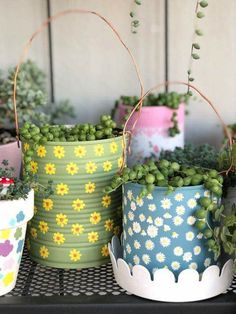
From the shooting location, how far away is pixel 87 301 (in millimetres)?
820

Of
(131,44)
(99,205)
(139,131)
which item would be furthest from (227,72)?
(99,205)

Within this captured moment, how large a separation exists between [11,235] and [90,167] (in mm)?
179

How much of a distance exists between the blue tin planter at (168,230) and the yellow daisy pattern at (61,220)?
0.45ft

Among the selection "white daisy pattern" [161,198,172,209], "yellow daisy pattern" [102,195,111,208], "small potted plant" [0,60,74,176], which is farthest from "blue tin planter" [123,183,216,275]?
"small potted plant" [0,60,74,176]

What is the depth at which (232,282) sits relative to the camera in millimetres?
883

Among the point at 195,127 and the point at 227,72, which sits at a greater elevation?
the point at 227,72

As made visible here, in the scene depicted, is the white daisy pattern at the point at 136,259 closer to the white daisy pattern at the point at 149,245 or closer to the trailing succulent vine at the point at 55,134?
the white daisy pattern at the point at 149,245

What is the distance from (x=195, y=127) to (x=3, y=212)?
0.98 meters

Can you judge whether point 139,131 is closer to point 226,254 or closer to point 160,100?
point 160,100

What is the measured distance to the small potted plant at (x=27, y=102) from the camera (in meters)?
1.44

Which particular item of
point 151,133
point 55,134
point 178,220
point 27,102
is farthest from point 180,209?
point 27,102

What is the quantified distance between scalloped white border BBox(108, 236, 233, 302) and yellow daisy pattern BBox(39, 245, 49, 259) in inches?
6.8

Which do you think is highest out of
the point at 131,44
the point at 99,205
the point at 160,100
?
the point at 131,44

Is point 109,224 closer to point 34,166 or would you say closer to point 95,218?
point 95,218
